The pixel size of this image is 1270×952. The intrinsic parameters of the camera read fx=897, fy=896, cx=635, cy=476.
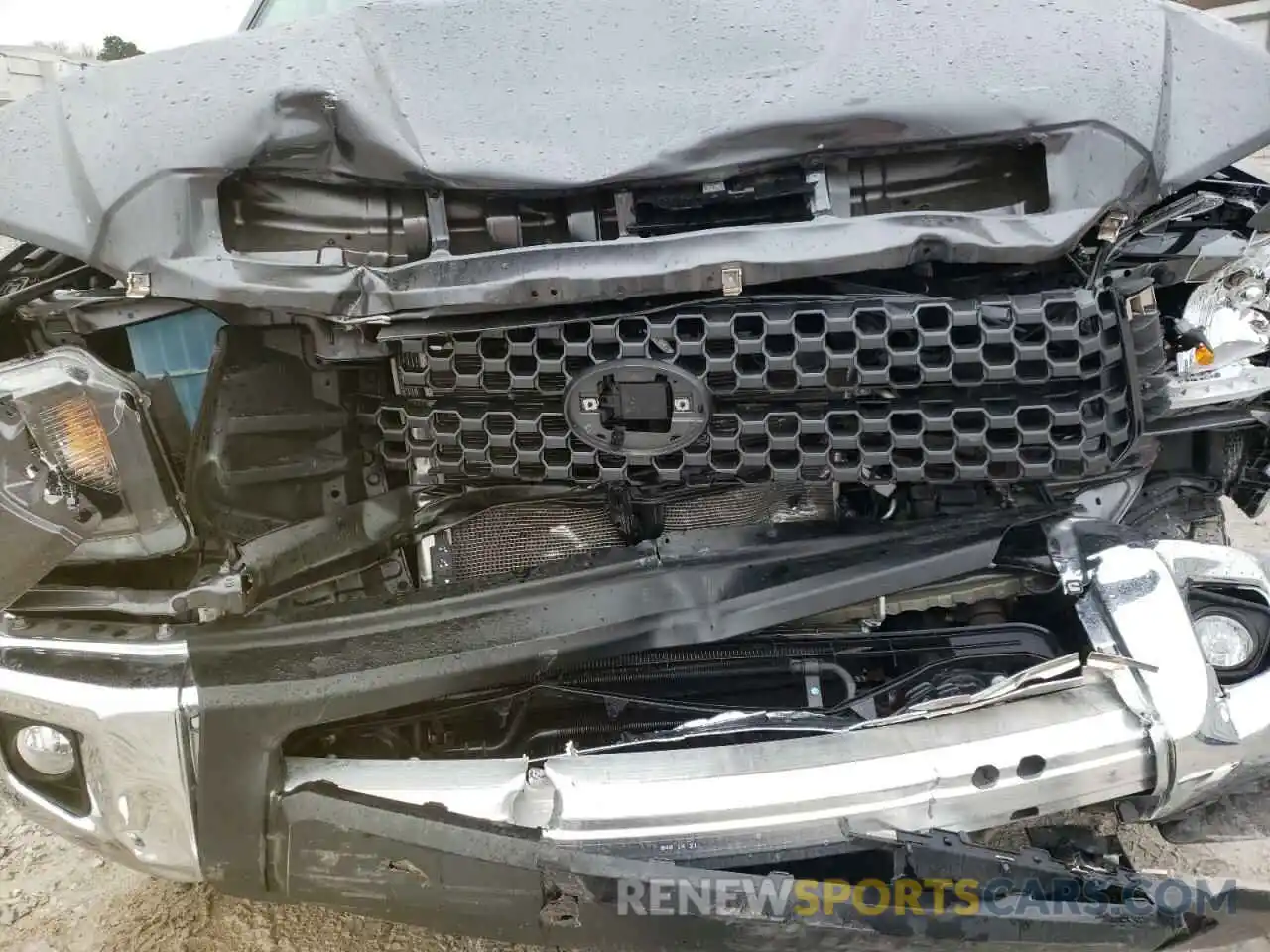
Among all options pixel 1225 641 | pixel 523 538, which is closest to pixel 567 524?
pixel 523 538

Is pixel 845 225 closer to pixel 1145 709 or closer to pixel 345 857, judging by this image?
pixel 1145 709

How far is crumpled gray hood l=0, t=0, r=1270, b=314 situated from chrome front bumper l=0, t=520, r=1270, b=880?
80 cm

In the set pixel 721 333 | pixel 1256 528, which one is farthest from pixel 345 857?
pixel 1256 528

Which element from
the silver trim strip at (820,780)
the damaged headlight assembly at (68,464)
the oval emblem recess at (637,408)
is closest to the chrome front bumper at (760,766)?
the silver trim strip at (820,780)

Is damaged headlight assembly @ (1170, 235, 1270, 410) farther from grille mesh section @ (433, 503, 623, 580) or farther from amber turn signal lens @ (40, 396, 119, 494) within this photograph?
amber turn signal lens @ (40, 396, 119, 494)

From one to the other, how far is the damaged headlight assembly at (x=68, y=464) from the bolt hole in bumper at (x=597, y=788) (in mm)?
219

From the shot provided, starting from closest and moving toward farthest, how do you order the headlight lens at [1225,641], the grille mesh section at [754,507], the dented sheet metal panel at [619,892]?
the dented sheet metal panel at [619,892], the headlight lens at [1225,641], the grille mesh section at [754,507]

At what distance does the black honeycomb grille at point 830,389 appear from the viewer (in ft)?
5.61

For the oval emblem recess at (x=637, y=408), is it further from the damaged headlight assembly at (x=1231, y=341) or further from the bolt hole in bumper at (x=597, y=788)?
the damaged headlight assembly at (x=1231, y=341)

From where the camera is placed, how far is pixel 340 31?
185 centimetres

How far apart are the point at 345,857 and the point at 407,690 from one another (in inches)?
12.8

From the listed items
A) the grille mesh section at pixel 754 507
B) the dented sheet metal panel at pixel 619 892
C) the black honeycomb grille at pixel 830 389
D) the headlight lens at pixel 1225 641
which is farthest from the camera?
the grille mesh section at pixel 754 507

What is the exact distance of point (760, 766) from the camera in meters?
1.77

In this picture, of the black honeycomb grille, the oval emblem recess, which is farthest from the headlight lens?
the oval emblem recess
